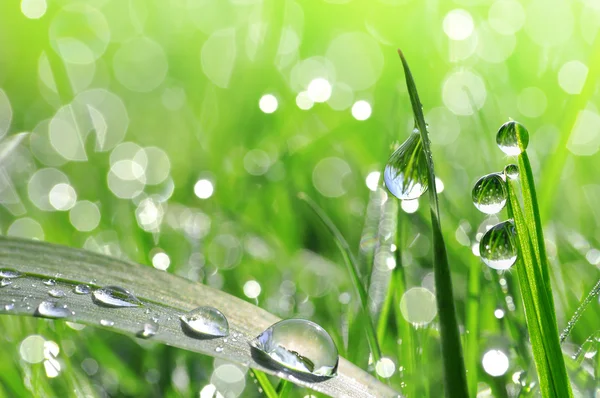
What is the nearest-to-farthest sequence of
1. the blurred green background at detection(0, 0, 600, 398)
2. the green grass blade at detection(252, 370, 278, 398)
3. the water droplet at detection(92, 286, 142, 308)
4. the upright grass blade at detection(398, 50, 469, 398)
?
the upright grass blade at detection(398, 50, 469, 398), the water droplet at detection(92, 286, 142, 308), the green grass blade at detection(252, 370, 278, 398), the blurred green background at detection(0, 0, 600, 398)

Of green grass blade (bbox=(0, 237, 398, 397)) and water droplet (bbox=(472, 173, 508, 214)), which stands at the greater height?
water droplet (bbox=(472, 173, 508, 214))

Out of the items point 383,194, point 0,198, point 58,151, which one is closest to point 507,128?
point 383,194

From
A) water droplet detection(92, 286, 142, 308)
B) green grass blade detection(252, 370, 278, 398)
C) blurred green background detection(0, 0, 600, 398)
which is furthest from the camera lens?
blurred green background detection(0, 0, 600, 398)

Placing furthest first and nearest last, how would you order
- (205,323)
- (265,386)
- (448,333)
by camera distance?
(265,386) → (205,323) → (448,333)

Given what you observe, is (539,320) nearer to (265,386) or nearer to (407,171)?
(407,171)

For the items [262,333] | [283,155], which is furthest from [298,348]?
[283,155]

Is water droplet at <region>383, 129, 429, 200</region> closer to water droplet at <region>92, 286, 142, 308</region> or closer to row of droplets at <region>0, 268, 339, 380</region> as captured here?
row of droplets at <region>0, 268, 339, 380</region>

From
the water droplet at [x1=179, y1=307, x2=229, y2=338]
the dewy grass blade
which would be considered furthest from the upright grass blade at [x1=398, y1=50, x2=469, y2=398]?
the water droplet at [x1=179, y1=307, x2=229, y2=338]

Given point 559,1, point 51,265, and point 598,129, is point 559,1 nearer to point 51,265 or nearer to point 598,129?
point 598,129
